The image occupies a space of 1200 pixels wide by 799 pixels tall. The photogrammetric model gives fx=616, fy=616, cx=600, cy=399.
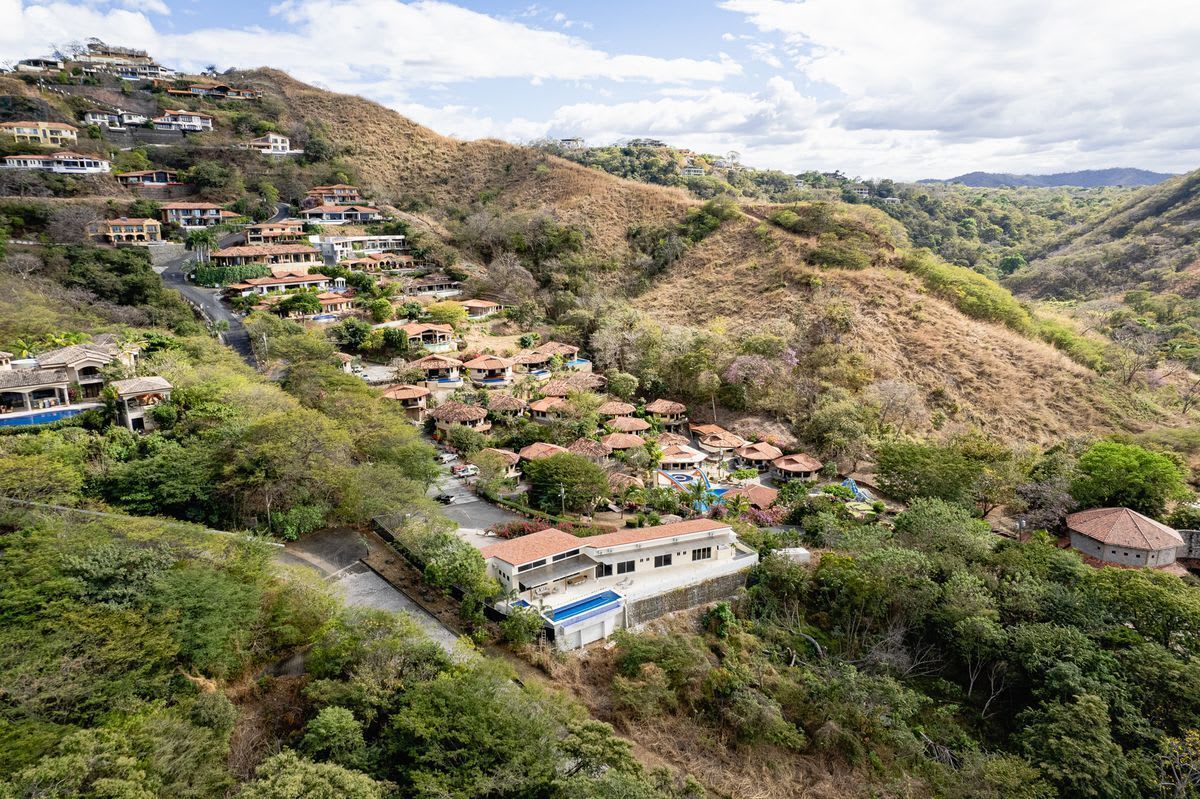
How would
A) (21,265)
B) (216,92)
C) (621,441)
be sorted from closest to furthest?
(621,441) < (21,265) < (216,92)

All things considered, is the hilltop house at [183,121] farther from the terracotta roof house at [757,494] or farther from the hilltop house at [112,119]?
the terracotta roof house at [757,494]

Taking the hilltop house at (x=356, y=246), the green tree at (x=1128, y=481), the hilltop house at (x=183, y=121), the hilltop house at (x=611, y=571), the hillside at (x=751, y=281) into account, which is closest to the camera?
the hilltop house at (x=611, y=571)

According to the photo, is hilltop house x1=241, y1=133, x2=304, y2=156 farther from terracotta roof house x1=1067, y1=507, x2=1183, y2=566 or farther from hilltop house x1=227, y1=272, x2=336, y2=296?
terracotta roof house x1=1067, y1=507, x2=1183, y2=566

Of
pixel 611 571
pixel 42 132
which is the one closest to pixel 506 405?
pixel 611 571

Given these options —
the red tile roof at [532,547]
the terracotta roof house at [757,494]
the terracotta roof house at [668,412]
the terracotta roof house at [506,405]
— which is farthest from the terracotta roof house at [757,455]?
the red tile roof at [532,547]

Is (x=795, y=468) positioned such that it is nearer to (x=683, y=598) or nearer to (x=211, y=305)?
(x=683, y=598)

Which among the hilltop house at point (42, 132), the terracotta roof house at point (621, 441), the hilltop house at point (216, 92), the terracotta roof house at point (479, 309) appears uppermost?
the hilltop house at point (216, 92)

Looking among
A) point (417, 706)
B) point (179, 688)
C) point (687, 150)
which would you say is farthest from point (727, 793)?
point (687, 150)
